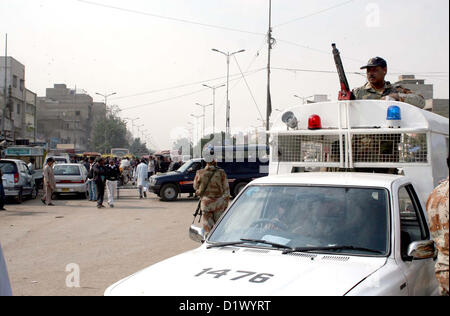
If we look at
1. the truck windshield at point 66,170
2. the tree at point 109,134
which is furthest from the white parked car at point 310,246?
the tree at point 109,134

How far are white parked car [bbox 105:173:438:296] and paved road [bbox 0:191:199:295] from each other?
296 centimetres

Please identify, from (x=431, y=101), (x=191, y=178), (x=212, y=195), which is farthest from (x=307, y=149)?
(x=191, y=178)

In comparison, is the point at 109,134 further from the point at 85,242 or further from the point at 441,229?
the point at 441,229

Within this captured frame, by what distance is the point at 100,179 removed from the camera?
1784 cm

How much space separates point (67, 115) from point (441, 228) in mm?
107539

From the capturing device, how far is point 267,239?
394cm

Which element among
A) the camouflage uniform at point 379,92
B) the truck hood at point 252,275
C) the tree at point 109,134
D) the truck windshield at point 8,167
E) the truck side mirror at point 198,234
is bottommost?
the truck hood at point 252,275

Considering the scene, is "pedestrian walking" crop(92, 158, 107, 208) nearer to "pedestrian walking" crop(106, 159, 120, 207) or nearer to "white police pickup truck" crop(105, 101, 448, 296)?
"pedestrian walking" crop(106, 159, 120, 207)

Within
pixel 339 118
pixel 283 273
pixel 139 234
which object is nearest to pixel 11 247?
pixel 139 234

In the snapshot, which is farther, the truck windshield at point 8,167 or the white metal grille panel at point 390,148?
the truck windshield at point 8,167

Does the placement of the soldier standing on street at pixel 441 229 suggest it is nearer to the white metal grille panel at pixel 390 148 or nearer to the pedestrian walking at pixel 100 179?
the white metal grille panel at pixel 390 148

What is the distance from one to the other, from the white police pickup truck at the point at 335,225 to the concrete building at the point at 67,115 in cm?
9148

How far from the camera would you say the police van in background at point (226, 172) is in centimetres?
2095

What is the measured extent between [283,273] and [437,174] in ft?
9.08
